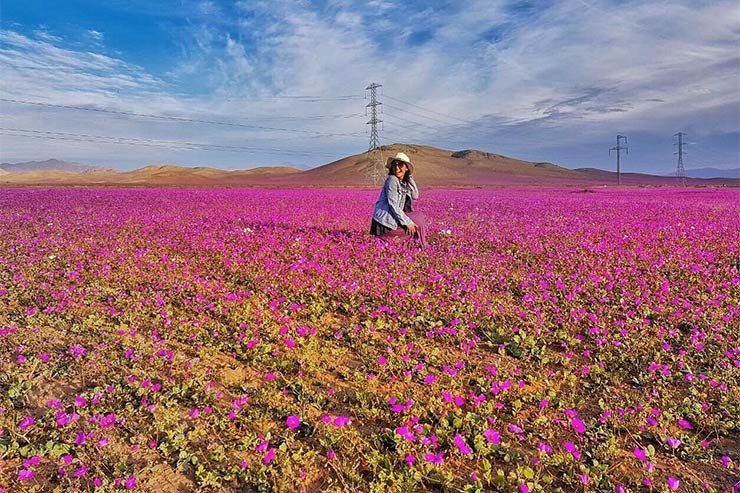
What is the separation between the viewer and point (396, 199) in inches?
417

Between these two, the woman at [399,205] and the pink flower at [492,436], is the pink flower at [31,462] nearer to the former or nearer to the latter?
the pink flower at [492,436]

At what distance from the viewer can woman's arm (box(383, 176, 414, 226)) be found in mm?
10477

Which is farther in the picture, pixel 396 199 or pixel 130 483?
pixel 396 199

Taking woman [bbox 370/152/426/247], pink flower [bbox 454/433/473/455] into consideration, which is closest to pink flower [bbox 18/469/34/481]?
pink flower [bbox 454/433/473/455]

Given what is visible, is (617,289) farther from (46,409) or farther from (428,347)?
(46,409)

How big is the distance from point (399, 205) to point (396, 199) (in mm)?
231

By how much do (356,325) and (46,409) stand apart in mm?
3483

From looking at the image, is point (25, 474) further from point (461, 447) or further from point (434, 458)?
point (461, 447)

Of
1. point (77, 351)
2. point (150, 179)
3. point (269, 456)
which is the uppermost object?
point (150, 179)

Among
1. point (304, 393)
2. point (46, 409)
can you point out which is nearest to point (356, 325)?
point (304, 393)

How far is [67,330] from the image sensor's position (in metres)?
5.84

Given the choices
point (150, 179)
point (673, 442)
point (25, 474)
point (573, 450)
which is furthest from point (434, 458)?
point (150, 179)

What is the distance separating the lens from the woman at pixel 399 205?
34.6 feet

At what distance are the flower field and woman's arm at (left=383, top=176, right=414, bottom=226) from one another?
1480 mm
